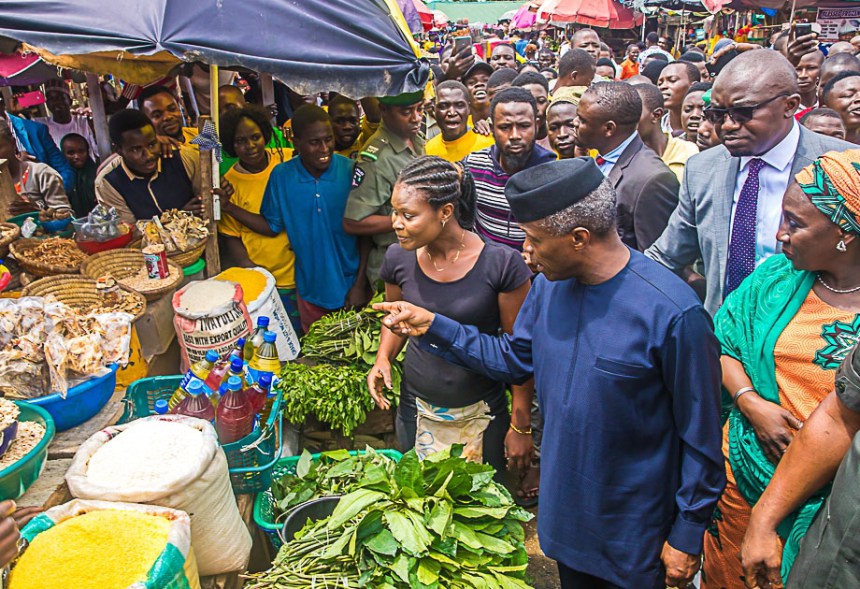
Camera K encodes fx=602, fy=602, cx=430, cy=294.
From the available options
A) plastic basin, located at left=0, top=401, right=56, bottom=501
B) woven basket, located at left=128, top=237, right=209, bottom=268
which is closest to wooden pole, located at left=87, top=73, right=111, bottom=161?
woven basket, located at left=128, top=237, right=209, bottom=268

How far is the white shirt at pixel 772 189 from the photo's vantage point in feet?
8.45

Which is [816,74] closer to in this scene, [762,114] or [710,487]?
[762,114]

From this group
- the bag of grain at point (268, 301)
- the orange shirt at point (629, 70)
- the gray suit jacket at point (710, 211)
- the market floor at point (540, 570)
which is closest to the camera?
the gray suit jacket at point (710, 211)

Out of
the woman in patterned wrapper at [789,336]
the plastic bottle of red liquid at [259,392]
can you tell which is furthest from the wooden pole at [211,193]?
the woman in patterned wrapper at [789,336]

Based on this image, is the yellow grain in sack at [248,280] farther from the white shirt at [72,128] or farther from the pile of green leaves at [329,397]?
the white shirt at [72,128]

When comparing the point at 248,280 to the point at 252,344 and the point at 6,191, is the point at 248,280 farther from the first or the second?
the point at 6,191

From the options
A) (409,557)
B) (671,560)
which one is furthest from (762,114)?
(409,557)

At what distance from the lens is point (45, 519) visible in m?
1.78

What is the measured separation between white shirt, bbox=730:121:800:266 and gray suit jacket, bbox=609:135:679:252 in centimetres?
58

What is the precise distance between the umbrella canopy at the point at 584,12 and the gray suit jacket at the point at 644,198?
11.7 m

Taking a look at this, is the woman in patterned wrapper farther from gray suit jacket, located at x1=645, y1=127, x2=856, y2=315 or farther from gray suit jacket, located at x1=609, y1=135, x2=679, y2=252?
gray suit jacket, located at x1=609, y1=135, x2=679, y2=252

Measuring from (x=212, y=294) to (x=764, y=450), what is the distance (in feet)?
9.34

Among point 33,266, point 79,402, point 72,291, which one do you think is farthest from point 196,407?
point 33,266

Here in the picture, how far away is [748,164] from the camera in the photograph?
267 cm
